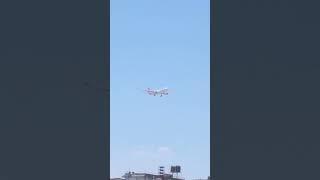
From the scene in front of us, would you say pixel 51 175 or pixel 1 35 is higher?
pixel 1 35

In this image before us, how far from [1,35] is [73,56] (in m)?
1.00

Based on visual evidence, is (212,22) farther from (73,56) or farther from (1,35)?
(1,35)

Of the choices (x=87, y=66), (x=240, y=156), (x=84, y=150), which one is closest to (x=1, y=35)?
(x=87, y=66)

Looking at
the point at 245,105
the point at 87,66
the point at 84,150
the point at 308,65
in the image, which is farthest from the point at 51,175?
the point at 308,65

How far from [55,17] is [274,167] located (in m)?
3.53

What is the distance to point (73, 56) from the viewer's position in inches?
379

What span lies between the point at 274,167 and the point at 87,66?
283cm

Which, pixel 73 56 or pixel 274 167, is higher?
pixel 73 56

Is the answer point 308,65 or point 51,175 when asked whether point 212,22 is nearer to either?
point 308,65

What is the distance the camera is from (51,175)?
948 centimetres

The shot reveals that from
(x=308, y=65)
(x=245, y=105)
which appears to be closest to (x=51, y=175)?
(x=245, y=105)

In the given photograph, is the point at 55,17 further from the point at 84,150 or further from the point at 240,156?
the point at 240,156

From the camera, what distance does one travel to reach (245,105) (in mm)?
9289

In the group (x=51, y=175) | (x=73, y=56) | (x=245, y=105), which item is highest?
(x=73, y=56)
